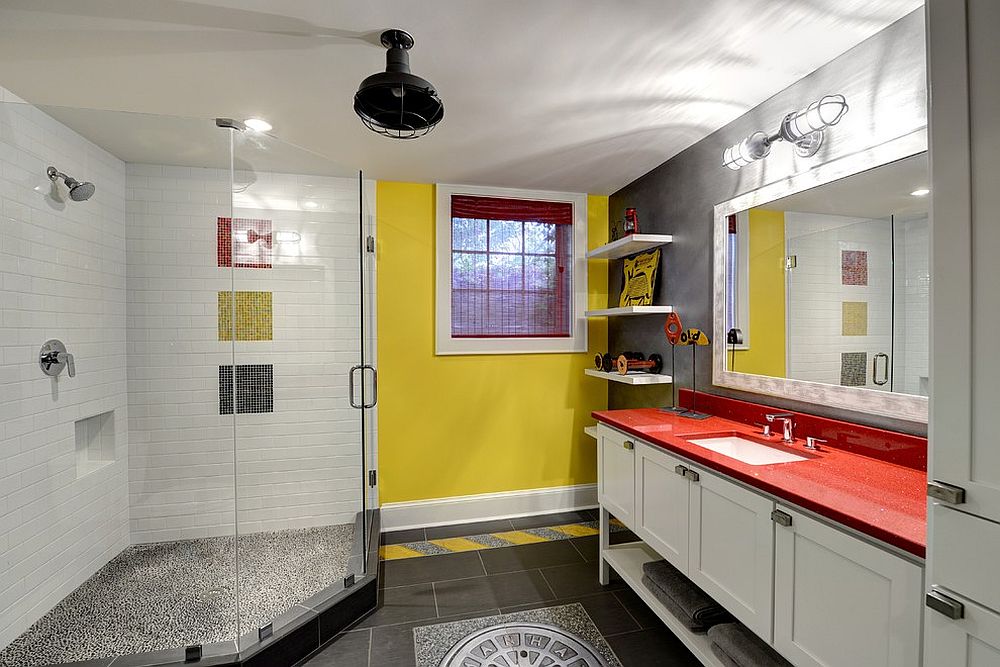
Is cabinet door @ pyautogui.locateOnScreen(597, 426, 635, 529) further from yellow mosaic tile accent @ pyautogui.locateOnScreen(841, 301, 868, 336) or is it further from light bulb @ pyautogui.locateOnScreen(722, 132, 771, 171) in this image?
light bulb @ pyautogui.locateOnScreen(722, 132, 771, 171)

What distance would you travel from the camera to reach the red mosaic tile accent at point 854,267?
1683 millimetres

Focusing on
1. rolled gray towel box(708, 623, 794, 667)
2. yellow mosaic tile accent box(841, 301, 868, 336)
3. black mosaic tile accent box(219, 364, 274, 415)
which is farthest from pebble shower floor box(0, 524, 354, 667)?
yellow mosaic tile accent box(841, 301, 868, 336)

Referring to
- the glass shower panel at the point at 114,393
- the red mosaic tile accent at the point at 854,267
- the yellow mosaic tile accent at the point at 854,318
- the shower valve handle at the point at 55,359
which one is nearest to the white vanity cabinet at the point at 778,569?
the yellow mosaic tile accent at the point at 854,318

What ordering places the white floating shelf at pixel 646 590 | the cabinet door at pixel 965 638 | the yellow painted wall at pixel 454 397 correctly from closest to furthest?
1. the cabinet door at pixel 965 638
2. the white floating shelf at pixel 646 590
3. the yellow painted wall at pixel 454 397

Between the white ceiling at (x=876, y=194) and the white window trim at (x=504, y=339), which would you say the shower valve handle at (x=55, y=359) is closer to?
the white window trim at (x=504, y=339)

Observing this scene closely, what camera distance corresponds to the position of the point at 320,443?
2566mm

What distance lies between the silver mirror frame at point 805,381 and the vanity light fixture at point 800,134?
112 mm

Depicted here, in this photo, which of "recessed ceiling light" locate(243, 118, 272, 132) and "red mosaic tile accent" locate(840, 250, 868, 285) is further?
"recessed ceiling light" locate(243, 118, 272, 132)

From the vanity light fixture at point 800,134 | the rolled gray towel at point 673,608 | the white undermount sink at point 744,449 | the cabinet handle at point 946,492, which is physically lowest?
the rolled gray towel at point 673,608

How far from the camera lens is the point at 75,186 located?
78.3 inches

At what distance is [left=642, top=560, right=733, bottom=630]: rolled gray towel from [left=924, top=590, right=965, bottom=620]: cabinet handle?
3.46 ft

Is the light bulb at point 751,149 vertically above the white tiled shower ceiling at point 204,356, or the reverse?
the light bulb at point 751,149

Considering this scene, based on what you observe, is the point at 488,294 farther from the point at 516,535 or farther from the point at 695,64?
the point at 695,64

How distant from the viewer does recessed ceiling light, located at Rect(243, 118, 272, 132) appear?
2.30m
